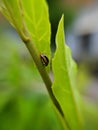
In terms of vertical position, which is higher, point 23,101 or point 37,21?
point 37,21

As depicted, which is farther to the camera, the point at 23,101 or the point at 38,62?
the point at 23,101

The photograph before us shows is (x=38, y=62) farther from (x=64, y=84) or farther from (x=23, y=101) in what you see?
(x=23, y=101)

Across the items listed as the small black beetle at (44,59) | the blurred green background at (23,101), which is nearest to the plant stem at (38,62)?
the small black beetle at (44,59)

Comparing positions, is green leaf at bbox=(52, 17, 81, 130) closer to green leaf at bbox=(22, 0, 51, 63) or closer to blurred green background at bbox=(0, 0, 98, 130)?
green leaf at bbox=(22, 0, 51, 63)

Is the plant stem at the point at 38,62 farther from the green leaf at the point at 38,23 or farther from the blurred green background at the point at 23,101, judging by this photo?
the blurred green background at the point at 23,101

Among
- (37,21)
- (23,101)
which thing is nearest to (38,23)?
(37,21)

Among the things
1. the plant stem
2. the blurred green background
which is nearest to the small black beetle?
the plant stem
